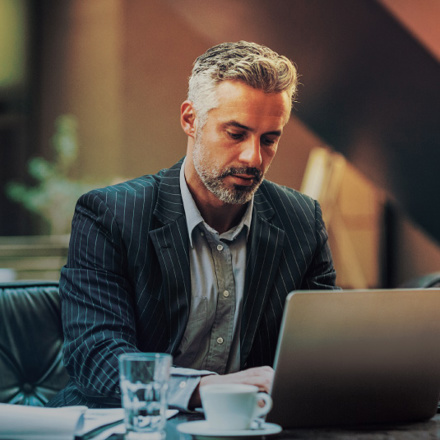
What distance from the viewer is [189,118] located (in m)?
1.66

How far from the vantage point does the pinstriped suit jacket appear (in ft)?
4.34

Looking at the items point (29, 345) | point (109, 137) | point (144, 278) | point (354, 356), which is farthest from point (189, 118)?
point (109, 137)

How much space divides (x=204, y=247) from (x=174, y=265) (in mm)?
125

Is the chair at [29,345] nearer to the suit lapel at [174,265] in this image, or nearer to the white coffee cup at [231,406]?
the suit lapel at [174,265]

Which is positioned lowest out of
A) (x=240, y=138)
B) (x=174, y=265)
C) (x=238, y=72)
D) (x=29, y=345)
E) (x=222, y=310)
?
(x=29, y=345)

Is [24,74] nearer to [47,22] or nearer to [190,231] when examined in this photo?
[47,22]

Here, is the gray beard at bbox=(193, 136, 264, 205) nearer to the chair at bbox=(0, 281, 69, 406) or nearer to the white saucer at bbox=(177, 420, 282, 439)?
the chair at bbox=(0, 281, 69, 406)

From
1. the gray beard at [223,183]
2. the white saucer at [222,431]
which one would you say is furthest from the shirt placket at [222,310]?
the white saucer at [222,431]

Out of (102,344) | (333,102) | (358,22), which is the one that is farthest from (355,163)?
(102,344)

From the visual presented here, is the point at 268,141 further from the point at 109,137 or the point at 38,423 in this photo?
the point at 109,137

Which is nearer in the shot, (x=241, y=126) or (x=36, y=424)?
(x=36, y=424)

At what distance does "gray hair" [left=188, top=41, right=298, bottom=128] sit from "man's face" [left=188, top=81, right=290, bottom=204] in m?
0.02

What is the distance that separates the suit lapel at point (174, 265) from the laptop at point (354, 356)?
537 millimetres

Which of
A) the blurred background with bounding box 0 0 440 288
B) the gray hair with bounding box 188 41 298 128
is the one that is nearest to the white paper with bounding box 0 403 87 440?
the gray hair with bounding box 188 41 298 128
